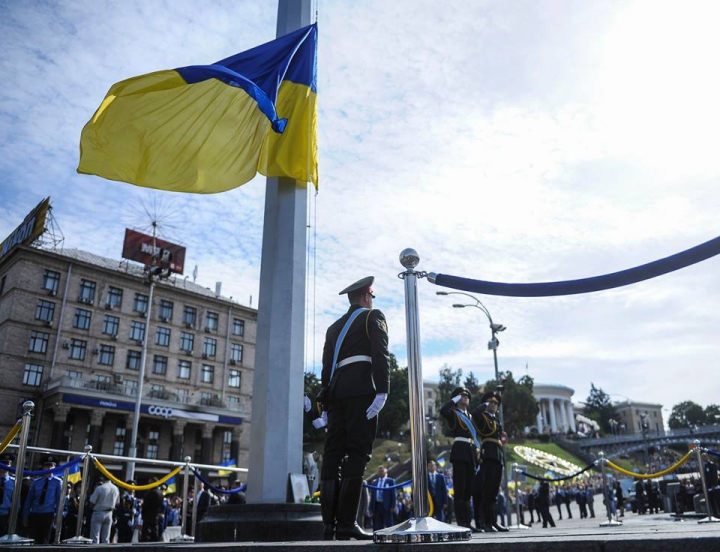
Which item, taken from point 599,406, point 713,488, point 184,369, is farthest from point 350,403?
point 599,406

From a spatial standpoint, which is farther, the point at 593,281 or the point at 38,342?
the point at 38,342

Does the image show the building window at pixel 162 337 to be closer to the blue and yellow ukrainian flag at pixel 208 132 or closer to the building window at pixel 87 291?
the building window at pixel 87 291

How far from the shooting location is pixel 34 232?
172ft

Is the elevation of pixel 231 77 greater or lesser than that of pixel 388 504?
greater

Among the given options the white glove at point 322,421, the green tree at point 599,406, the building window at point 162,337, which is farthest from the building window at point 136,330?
the green tree at point 599,406

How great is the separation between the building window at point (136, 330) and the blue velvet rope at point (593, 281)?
53.3 m

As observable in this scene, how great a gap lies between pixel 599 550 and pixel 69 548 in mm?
3440

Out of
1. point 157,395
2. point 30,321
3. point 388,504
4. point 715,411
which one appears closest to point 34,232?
point 30,321

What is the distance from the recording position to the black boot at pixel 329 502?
497cm

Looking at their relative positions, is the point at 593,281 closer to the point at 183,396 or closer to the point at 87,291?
the point at 183,396

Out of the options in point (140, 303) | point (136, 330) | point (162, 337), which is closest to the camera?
point (136, 330)

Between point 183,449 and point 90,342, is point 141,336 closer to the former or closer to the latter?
point 90,342

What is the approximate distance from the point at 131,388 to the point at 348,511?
4897cm

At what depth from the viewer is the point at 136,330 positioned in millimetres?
53688
